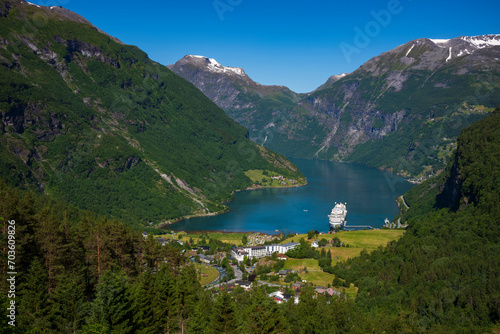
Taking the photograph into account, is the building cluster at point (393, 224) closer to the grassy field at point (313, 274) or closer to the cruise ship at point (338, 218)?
the cruise ship at point (338, 218)

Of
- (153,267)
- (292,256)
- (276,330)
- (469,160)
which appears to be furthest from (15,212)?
(469,160)

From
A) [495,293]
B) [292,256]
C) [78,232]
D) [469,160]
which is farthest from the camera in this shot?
[469,160]

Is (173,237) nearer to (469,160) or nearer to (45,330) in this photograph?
(469,160)

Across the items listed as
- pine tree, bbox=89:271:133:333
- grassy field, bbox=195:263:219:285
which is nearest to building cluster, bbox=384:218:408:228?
grassy field, bbox=195:263:219:285

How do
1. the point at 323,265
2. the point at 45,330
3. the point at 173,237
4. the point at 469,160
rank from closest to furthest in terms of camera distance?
the point at 45,330 → the point at 323,265 → the point at 469,160 → the point at 173,237

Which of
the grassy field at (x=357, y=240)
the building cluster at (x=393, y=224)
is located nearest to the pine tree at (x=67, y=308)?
the grassy field at (x=357, y=240)

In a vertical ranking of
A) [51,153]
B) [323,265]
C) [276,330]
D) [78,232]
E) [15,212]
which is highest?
[51,153]

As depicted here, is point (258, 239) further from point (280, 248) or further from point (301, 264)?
point (301, 264)

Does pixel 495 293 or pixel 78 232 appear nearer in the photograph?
pixel 78 232

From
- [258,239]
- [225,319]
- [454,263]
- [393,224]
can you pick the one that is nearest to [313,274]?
[454,263]
